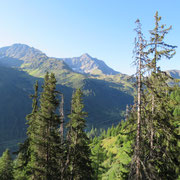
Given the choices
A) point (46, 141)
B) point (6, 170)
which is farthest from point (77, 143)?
point (6, 170)

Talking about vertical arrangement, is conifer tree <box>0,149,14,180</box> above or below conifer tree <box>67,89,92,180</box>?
below

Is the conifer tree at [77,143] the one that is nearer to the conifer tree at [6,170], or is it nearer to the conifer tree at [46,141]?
the conifer tree at [46,141]

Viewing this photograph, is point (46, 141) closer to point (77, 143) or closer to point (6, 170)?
point (77, 143)

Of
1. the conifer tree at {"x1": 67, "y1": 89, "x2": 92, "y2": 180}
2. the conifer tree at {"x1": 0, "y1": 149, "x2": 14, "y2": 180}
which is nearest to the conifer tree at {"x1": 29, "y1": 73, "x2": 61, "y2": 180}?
the conifer tree at {"x1": 67, "y1": 89, "x2": 92, "y2": 180}

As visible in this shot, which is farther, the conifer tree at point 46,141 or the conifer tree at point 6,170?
the conifer tree at point 6,170

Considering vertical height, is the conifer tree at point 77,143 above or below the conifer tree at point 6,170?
above

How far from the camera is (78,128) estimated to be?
2355cm

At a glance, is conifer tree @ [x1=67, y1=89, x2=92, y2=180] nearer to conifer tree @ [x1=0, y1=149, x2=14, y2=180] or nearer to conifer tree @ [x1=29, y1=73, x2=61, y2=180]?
conifer tree @ [x1=29, y1=73, x2=61, y2=180]

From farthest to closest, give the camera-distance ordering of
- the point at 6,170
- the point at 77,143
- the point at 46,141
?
the point at 6,170 < the point at 77,143 < the point at 46,141

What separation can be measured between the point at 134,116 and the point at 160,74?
4.57 m

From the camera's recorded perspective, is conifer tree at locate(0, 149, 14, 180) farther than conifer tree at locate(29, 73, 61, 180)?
Yes

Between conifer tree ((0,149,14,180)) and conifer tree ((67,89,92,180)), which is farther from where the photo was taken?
conifer tree ((0,149,14,180))

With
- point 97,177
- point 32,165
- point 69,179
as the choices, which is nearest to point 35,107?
point 32,165

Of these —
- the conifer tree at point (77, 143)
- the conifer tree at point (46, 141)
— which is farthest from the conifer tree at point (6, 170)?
the conifer tree at point (77, 143)
